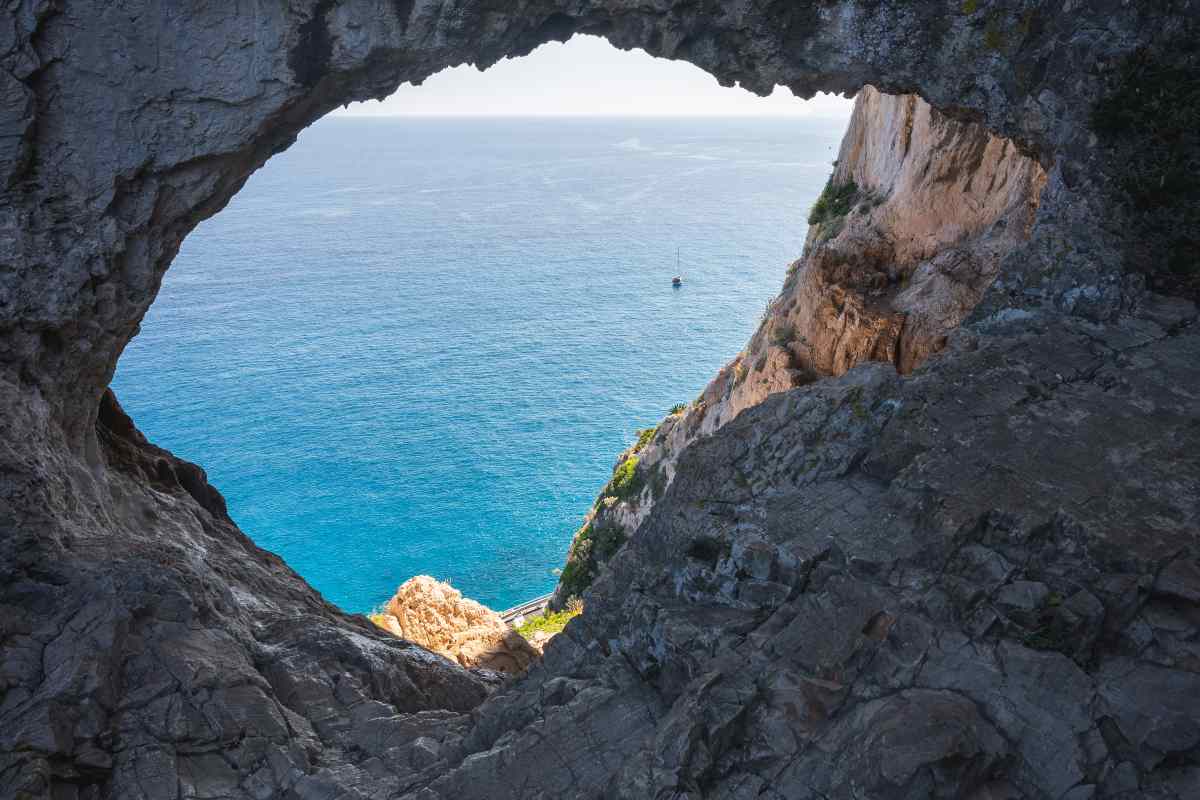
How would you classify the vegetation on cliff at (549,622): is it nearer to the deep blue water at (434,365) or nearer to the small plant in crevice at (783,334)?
the small plant in crevice at (783,334)

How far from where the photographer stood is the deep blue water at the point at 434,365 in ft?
180

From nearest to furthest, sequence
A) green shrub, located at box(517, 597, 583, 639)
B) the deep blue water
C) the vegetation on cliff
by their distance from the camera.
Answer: the vegetation on cliff, green shrub, located at box(517, 597, 583, 639), the deep blue water

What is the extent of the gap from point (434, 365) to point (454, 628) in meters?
50.8

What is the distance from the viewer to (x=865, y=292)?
2211 cm

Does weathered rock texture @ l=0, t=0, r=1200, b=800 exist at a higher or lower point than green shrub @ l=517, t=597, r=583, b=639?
higher

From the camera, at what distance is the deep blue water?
54.7 metres

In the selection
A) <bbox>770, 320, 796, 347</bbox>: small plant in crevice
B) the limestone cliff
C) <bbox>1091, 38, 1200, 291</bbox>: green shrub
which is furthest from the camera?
<bbox>770, 320, 796, 347</bbox>: small plant in crevice

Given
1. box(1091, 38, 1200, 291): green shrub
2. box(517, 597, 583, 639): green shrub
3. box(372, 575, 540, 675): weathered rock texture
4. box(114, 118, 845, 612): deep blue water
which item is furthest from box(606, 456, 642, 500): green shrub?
box(1091, 38, 1200, 291): green shrub

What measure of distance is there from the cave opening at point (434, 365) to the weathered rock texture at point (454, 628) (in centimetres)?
2144

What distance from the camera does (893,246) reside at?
22031mm

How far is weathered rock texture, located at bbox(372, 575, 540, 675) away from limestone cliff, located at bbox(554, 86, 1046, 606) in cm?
697

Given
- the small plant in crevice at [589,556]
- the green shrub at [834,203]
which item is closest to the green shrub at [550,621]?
the small plant in crevice at [589,556]

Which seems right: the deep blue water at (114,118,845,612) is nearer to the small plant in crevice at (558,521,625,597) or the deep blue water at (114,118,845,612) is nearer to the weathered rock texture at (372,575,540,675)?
the small plant in crevice at (558,521,625,597)

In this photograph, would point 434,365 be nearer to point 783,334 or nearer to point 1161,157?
point 783,334
